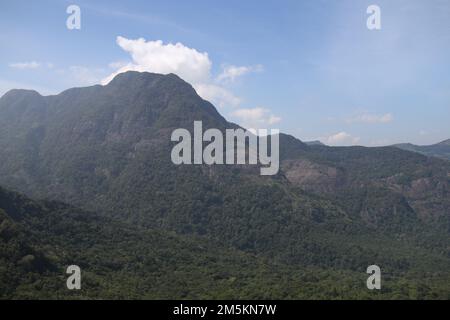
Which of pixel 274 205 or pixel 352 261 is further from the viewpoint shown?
pixel 274 205

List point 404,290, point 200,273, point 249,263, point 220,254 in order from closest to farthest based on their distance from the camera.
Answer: point 404,290
point 200,273
point 249,263
point 220,254

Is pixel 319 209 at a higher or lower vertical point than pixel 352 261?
higher

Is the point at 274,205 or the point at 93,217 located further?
the point at 274,205

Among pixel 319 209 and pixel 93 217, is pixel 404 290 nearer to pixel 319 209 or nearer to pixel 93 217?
pixel 93 217
